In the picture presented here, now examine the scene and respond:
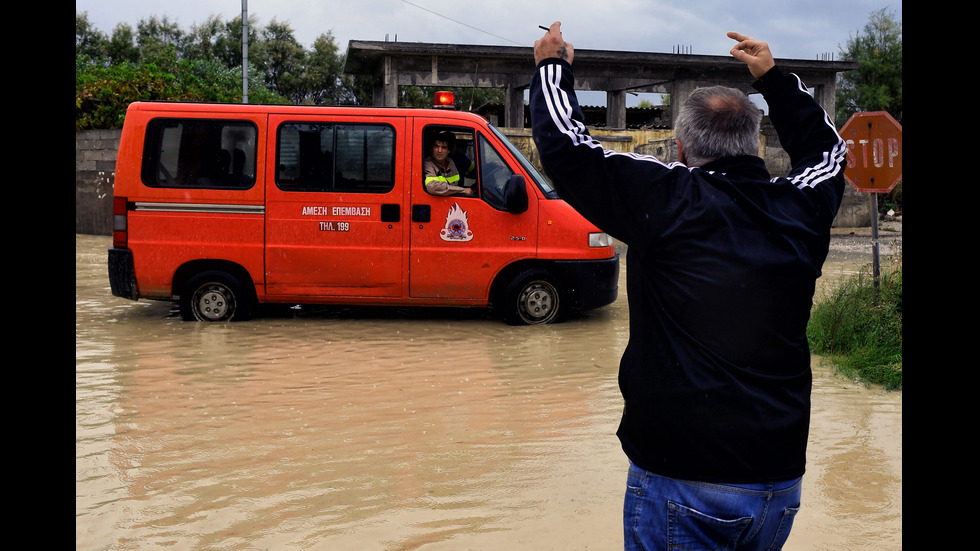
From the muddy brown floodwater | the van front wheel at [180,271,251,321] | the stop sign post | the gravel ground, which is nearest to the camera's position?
Answer: the muddy brown floodwater

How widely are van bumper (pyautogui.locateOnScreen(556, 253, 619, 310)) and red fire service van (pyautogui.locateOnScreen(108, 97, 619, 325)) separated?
0.05 ft

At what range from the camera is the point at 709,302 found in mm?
2164

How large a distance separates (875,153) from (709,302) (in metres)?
7.60

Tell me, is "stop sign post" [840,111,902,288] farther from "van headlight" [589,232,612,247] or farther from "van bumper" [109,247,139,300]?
"van bumper" [109,247,139,300]

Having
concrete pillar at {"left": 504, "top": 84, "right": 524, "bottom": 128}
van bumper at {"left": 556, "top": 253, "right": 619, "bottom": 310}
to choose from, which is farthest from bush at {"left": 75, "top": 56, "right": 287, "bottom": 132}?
van bumper at {"left": 556, "top": 253, "right": 619, "bottom": 310}

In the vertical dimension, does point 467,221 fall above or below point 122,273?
above

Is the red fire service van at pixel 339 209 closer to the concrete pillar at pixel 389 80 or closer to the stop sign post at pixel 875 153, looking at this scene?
the stop sign post at pixel 875 153

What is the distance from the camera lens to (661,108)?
34.5 meters

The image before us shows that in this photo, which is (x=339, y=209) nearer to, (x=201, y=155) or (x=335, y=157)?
(x=335, y=157)

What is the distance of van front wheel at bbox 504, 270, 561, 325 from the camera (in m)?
9.20

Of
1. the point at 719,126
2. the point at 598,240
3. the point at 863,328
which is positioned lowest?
the point at 863,328

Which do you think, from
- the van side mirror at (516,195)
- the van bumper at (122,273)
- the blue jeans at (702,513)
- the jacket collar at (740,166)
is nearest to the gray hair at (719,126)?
the jacket collar at (740,166)

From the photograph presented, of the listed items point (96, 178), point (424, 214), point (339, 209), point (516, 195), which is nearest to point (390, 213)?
point (424, 214)
